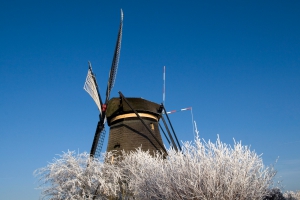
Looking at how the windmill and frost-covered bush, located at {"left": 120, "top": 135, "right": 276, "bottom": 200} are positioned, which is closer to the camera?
frost-covered bush, located at {"left": 120, "top": 135, "right": 276, "bottom": 200}

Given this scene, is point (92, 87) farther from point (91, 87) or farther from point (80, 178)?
point (80, 178)

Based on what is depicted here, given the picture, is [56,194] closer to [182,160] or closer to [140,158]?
[140,158]

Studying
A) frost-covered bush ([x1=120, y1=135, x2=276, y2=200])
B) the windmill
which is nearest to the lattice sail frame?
the windmill

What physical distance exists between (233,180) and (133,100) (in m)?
13.2

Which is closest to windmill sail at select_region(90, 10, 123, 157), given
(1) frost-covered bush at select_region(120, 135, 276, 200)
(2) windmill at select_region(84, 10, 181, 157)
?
(2) windmill at select_region(84, 10, 181, 157)

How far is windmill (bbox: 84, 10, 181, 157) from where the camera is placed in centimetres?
2014

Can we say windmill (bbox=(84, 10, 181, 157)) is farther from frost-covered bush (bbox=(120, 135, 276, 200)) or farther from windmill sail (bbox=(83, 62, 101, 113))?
frost-covered bush (bbox=(120, 135, 276, 200))

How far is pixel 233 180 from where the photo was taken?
8656mm

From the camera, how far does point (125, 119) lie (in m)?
20.8

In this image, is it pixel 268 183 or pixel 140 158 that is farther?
pixel 140 158

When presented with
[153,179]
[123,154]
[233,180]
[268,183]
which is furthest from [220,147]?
[123,154]

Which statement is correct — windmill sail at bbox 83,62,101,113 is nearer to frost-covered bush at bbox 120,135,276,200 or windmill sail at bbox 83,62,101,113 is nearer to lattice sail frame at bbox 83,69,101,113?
lattice sail frame at bbox 83,69,101,113

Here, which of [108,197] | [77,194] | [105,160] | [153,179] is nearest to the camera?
[153,179]

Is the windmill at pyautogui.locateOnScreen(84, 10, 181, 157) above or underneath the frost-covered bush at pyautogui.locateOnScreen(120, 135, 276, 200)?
above
